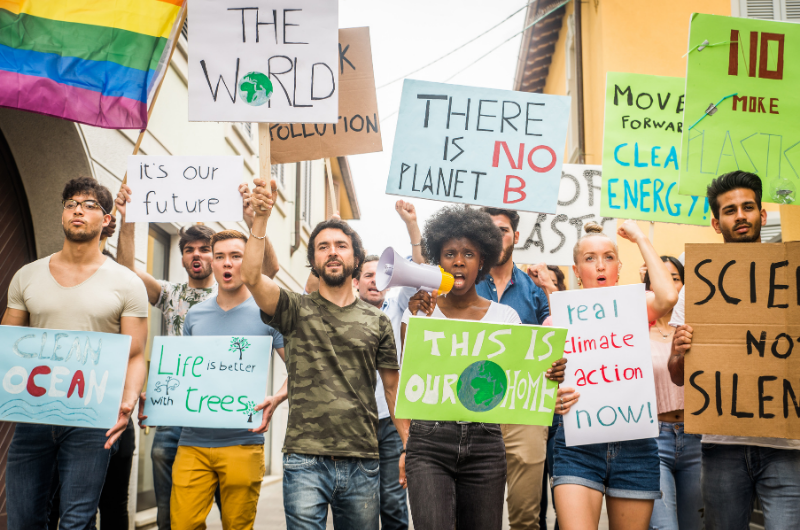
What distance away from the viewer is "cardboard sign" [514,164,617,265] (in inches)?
217

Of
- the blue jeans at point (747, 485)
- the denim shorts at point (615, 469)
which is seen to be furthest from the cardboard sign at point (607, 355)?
the blue jeans at point (747, 485)

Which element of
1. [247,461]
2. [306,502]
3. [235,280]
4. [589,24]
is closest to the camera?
[306,502]

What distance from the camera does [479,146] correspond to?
14.9 ft

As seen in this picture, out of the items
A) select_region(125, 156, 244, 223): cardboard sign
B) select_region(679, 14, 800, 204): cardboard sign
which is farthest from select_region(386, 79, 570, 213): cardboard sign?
select_region(125, 156, 244, 223): cardboard sign

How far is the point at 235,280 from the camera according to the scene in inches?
167

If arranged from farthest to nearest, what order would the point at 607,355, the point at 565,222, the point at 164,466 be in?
the point at 565,222 → the point at 164,466 → the point at 607,355

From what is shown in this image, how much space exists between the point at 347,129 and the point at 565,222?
71.6 inches

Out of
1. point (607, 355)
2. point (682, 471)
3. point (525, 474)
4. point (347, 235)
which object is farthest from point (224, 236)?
point (682, 471)

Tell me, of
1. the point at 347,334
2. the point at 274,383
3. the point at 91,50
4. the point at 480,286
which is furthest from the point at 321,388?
the point at 274,383

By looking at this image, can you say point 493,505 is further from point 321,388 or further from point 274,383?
point 274,383

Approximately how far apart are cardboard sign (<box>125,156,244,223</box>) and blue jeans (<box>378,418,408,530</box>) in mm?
1611

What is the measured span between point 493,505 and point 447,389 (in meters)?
0.55

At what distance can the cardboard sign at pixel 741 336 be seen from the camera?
10.5 ft

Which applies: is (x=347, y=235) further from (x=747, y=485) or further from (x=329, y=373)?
(x=747, y=485)
